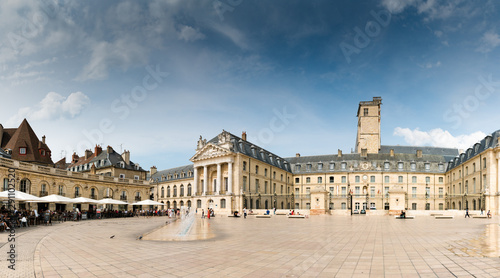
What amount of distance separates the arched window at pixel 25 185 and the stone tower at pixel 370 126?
218ft

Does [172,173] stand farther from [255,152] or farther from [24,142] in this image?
[24,142]

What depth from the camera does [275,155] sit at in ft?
242

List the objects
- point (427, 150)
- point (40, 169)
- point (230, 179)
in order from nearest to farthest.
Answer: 1. point (40, 169)
2. point (230, 179)
3. point (427, 150)

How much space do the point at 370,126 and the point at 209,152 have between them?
1672 inches

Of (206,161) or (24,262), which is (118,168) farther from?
(24,262)

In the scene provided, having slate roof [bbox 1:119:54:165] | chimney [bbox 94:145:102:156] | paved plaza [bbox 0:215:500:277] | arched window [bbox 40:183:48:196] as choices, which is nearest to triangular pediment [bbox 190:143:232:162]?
chimney [bbox 94:145:102:156]

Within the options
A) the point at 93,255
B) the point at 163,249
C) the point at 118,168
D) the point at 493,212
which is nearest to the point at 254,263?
the point at 163,249

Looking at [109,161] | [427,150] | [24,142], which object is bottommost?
[109,161]

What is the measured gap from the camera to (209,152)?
6109 centimetres

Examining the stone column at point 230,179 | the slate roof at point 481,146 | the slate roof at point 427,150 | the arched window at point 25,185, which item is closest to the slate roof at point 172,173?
the stone column at point 230,179

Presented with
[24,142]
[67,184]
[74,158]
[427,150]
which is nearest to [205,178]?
[67,184]

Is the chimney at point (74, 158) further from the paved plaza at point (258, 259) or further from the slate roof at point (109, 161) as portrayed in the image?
the paved plaza at point (258, 259)

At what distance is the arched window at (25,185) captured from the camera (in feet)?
120

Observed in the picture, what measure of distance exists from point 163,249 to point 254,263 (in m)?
4.05
